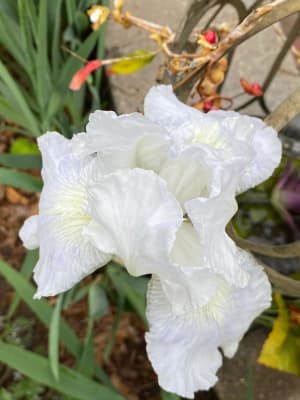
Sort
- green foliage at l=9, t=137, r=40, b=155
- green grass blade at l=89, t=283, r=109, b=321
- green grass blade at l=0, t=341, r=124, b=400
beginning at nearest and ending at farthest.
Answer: green grass blade at l=0, t=341, r=124, b=400
green grass blade at l=89, t=283, r=109, b=321
green foliage at l=9, t=137, r=40, b=155

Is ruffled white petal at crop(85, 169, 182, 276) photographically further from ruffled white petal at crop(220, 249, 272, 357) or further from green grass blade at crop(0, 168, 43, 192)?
green grass blade at crop(0, 168, 43, 192)

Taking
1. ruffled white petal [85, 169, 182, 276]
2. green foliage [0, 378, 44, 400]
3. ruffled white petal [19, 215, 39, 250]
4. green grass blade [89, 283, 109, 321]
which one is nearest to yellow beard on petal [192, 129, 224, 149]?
ruffled white petal [85, 169, 182, 276]

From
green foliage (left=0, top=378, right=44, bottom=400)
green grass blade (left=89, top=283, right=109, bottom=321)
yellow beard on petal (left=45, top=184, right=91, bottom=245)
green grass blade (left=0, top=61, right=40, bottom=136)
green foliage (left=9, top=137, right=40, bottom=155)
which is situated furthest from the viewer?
green foliage (left=9, top=137, right=40, bottom=155)

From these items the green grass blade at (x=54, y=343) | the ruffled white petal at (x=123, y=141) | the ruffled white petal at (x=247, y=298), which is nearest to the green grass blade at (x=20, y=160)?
the green grass blade at (x=54, y=343)

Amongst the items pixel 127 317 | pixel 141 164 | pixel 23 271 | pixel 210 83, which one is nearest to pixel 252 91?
pixel 210 83

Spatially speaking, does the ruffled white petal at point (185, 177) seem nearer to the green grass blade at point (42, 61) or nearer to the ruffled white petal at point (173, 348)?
the ruffled white petal at point (173, 348)

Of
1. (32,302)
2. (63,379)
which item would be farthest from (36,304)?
(63,379)
